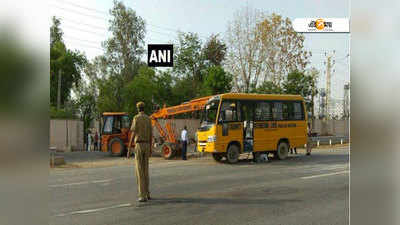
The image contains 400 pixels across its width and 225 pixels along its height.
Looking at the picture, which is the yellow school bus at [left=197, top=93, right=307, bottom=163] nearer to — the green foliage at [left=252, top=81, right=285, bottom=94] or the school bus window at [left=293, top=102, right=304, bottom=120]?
the school bus window at [left=293, top=102, right=304, bottom=120]

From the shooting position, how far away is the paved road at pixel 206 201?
586 centimetres

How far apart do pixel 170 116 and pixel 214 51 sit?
7925mm

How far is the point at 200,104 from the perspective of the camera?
18.1m

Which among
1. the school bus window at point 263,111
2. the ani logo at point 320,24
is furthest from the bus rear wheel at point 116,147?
the ani logo at point 320,24

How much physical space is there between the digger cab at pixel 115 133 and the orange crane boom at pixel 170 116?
10.4 feet

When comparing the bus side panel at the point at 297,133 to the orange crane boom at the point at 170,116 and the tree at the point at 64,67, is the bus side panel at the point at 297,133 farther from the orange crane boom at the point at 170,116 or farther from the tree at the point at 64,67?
the tree at the point at 64,67

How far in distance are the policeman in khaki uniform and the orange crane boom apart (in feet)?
34.0

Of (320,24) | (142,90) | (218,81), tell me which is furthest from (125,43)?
(320,24)

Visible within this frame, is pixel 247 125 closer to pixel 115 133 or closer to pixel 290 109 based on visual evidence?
pixel 290 109

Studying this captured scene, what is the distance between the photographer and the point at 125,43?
32.0 m

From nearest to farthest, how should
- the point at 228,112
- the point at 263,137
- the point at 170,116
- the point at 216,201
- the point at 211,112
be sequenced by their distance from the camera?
the point at 216,201
the point at 228,112
the point at 211,112
the point at 263,137
the point at 170,116

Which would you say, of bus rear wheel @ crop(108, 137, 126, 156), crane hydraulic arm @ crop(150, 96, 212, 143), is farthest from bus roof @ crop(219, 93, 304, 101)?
bus rear wheel @ crop(108, 137, 126, 156)

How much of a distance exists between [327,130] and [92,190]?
2555 centimetres
